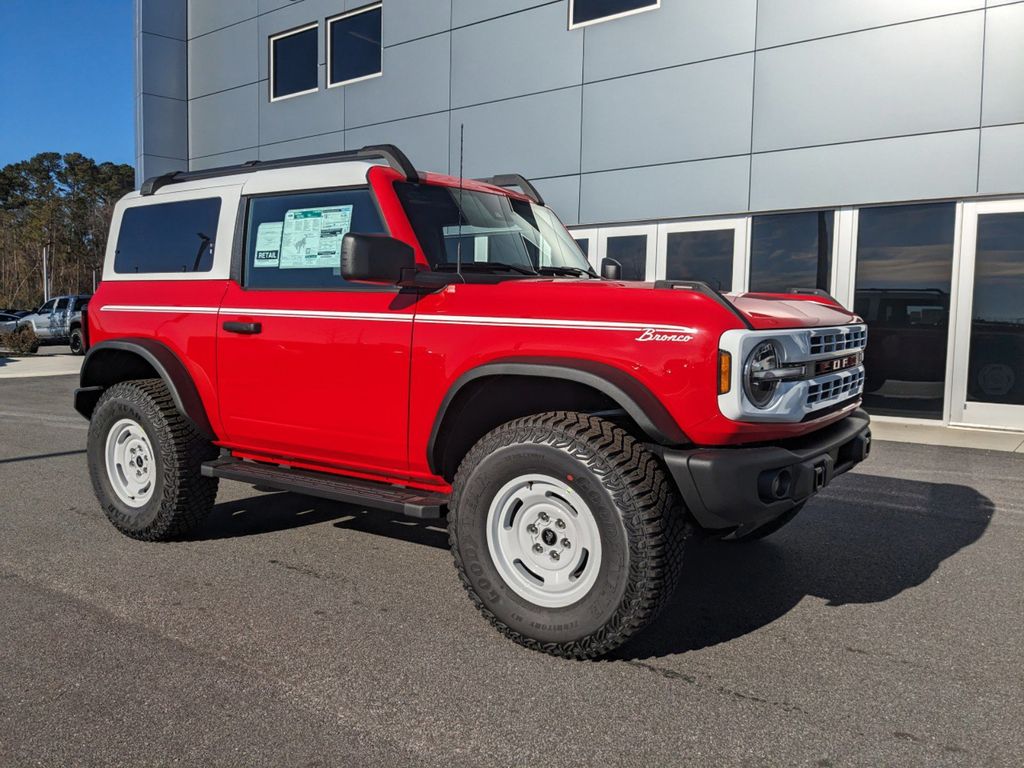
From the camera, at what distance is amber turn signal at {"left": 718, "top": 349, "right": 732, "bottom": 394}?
2979mm

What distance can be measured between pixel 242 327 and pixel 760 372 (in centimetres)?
259

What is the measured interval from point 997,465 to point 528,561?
244 inches

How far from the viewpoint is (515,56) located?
1373 centimetres

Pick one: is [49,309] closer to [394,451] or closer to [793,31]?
[793,31]

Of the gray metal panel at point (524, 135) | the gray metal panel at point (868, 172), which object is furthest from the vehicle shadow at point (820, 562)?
the gray metal panel at point (524, 135)

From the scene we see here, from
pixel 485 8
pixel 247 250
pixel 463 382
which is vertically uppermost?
pixel 485 8

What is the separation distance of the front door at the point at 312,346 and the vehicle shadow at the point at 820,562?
146 cm

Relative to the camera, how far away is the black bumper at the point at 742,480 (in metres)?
2.96

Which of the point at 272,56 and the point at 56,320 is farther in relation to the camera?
the point at 56,320

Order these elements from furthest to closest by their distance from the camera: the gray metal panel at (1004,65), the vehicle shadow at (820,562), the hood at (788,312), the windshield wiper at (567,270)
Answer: the gray metal panel at (1004,65)
the windshield wiper at (567,270)
the vehicle shadow at (820,562)
the hood at (788,312)

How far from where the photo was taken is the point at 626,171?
12.6 m

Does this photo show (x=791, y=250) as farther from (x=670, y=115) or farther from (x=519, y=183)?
(x=519, y=183)

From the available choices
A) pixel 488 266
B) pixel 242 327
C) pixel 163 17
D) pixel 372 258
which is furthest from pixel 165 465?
pixel 163 17

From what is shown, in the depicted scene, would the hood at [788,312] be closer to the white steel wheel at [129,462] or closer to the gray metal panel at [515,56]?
the white steel wheel at [129,462]
